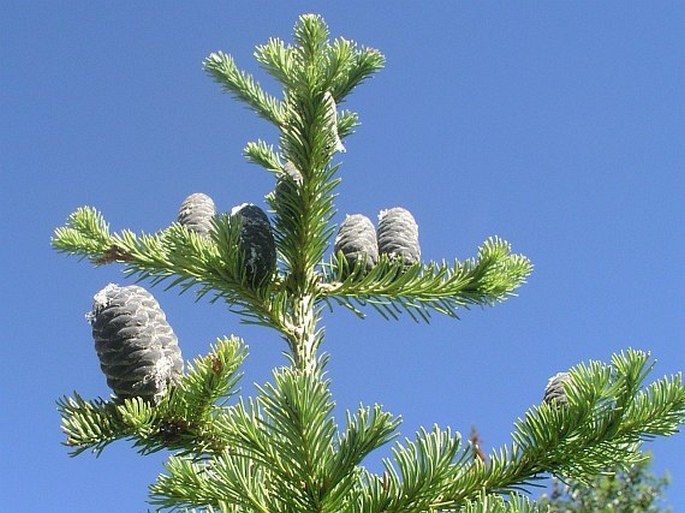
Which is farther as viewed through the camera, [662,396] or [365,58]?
[365,58]

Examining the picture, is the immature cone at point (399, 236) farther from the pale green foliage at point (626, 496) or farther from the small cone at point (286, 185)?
the pale green foliage at point (626, 496)

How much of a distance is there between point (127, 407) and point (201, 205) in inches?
31.1

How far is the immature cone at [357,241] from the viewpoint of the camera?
6.86ft

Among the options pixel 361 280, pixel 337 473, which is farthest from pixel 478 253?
pixel 337 473

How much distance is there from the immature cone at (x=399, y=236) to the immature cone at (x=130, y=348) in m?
0.77

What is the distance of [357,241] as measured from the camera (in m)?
2.11

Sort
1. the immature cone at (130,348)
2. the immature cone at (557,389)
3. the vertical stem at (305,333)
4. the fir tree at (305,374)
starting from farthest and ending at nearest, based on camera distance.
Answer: the vertical stem at (305,333) < the immature cone at (557,389) < the immature cone at (130,348) < the fir tree at (305,374)

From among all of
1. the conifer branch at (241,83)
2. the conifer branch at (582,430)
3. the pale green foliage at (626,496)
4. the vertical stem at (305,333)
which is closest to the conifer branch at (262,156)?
the conifer branch at (241,83)

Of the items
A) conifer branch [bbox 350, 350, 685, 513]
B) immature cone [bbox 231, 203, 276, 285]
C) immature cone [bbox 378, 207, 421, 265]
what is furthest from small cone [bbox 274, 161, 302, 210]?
conifer branch [bbox 350, 350, 685, 513]

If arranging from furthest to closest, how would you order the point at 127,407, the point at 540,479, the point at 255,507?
the point at 540,479
the point at 127,407
the point at 255,507

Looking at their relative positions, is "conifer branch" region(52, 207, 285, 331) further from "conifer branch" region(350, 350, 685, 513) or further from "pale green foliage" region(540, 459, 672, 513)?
"pale green foliage" region(540, 459, 672, 513)

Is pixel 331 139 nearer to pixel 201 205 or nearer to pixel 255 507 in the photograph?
pixel 201 205

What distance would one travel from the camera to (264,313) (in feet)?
6.53

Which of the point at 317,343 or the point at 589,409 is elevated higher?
the point at 317,343
